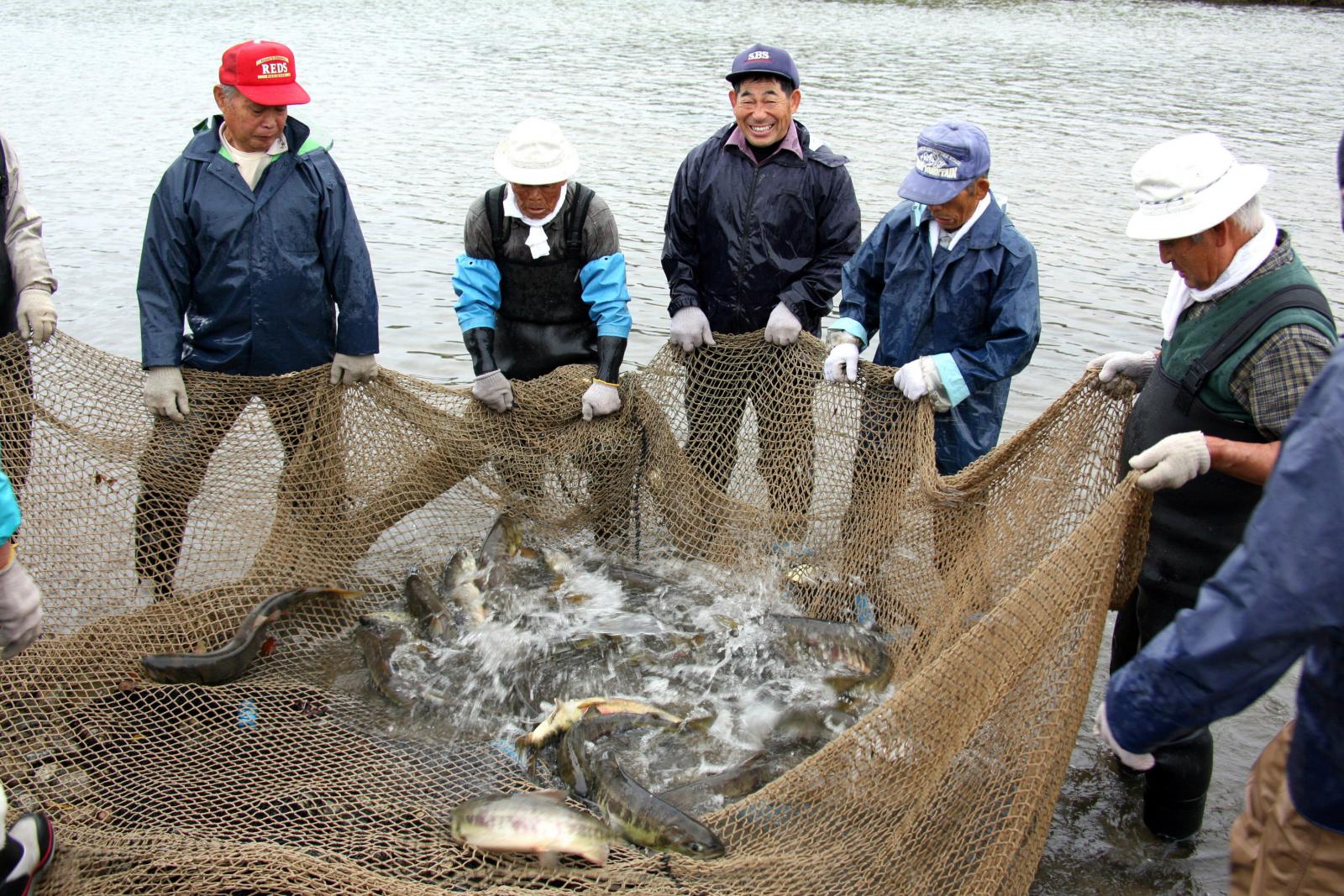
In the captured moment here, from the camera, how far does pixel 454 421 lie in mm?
5270

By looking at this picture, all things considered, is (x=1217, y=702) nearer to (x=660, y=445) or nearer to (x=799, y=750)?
(x=799, y=750)

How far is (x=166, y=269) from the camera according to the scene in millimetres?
4676

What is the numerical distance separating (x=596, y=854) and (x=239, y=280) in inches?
120

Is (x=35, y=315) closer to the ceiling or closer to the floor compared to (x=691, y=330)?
closer to the ceiling

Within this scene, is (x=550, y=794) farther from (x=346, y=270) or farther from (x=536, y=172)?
(x=536, y=172)

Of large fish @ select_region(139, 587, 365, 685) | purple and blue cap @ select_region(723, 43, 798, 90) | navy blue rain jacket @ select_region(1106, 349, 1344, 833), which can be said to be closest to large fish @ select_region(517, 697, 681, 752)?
large fish @ select_region(139, 587, 365, 685)

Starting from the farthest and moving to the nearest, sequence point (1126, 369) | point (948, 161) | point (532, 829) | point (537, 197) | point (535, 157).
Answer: point (537, 197) < point (535, 157) < point (948, 161) < point (1126, 369) < point (532, 829)

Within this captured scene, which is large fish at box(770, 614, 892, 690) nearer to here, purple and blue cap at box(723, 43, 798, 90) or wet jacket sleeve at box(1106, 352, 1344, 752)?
wet jacket sleeve at box(1106, 352, 1344, 752)

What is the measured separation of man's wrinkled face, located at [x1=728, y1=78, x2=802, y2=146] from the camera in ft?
16.9

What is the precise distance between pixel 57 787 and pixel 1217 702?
3.68 meters

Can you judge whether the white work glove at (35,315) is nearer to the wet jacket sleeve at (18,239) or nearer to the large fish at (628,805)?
the wet jacket sleeve at (18,239)

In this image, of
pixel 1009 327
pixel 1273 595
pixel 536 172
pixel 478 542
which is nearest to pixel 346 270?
pixel 536 172

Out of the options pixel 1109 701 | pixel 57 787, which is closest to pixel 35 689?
pixel 57 787

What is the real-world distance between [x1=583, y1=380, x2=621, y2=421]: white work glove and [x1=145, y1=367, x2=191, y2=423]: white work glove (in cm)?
186
